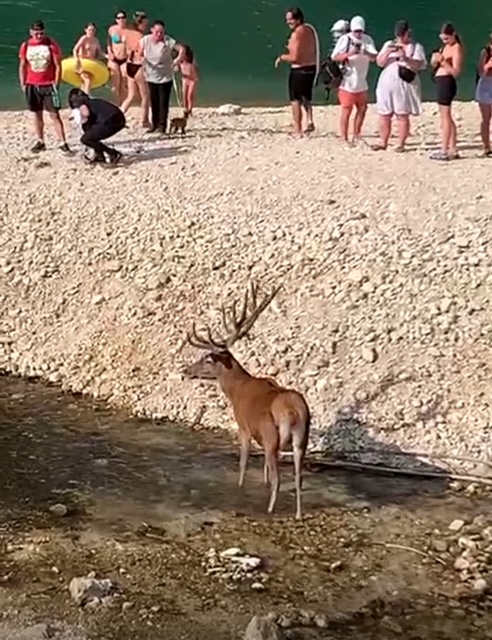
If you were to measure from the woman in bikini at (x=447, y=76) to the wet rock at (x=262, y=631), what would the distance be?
960 cm

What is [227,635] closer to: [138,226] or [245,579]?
[245,579]

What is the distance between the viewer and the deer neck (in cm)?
1095

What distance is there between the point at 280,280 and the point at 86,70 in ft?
30.5

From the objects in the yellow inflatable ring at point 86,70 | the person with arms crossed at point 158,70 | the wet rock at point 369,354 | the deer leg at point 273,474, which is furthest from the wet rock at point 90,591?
the yellow inflatable ring at point 86,70

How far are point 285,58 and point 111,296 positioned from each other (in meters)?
5.22

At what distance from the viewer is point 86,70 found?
21672 millimetres

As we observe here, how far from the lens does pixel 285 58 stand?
57.6 ft

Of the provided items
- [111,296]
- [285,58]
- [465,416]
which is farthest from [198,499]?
[285,58]

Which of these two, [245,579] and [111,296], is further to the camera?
[111,296]

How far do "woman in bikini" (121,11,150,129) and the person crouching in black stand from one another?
2563 mm

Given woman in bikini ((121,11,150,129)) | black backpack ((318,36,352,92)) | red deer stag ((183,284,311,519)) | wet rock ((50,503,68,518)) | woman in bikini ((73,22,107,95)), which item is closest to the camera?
red deer stag ((183,284,311,519))

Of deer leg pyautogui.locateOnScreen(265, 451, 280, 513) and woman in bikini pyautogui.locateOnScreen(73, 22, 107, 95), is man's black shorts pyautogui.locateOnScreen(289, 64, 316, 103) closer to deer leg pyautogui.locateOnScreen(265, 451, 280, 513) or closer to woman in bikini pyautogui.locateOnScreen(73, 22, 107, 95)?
woman in bikini pyautogui.locateOnScreen(73, 22, 107, 95)

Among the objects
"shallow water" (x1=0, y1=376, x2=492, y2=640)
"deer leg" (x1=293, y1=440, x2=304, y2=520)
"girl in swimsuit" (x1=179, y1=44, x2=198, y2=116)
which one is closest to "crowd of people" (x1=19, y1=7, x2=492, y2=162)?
"girl in swimsuit" (x1=179, y1=44, x2=198, y2=116)

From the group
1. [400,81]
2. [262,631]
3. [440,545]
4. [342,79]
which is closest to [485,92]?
[400,81]
